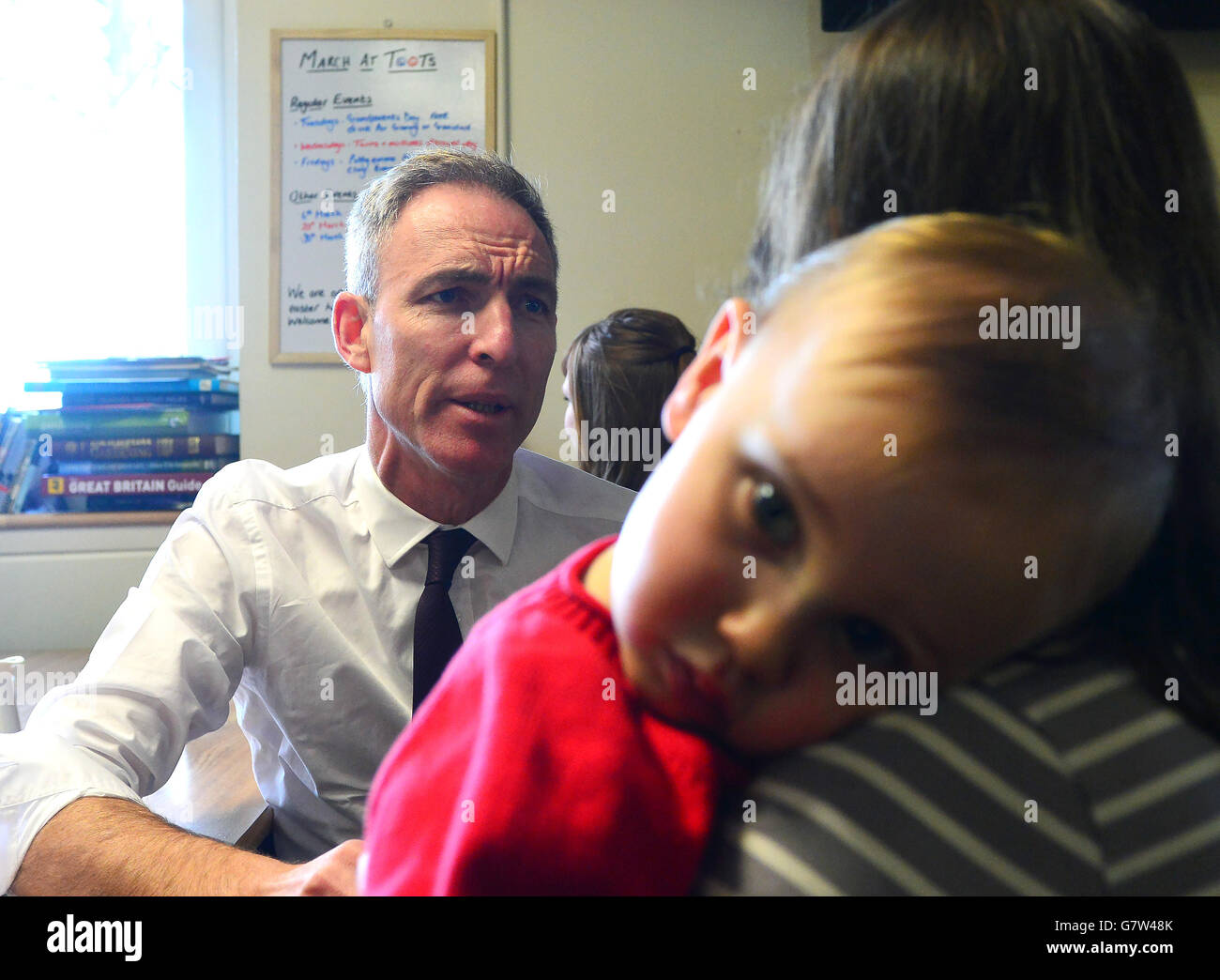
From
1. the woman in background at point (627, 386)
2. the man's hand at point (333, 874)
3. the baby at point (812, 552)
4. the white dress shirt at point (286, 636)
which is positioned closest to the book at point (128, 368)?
the white dress shirt at point (286, 636)

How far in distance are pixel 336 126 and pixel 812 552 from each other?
34.1 inches

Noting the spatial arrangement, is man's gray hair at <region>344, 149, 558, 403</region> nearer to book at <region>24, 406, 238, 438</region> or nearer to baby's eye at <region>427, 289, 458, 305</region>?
baby's eye at <region>427, 289, 458, 305</region>

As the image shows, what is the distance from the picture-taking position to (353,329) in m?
0.56

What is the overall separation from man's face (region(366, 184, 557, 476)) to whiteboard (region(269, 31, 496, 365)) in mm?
282

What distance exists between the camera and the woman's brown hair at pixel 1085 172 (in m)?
0.19

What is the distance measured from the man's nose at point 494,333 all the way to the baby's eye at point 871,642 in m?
0.30

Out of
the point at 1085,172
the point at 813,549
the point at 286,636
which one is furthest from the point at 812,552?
the point at 286,636

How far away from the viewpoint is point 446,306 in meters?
0.48

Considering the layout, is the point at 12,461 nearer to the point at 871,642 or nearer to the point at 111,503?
the point at 111,503

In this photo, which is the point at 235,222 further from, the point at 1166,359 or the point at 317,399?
the point at 1166,359

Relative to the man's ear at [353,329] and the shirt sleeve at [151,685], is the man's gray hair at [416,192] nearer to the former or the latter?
the man's ear at [353,329]

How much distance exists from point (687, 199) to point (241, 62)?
22.3 inches

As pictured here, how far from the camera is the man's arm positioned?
1.29 ft
